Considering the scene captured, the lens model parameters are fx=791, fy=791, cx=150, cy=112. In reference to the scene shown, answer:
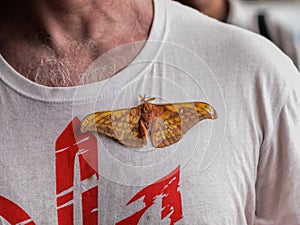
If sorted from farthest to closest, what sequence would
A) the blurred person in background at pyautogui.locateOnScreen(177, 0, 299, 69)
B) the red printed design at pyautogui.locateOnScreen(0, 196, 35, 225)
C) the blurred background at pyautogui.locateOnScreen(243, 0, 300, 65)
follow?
the blurred background at pyautogui.locateOnScreen(243, 0, 300, 65) < the blurred person in background at pyautogui.locateOnScreen(177, 0, 299, 69) < the red printed design at pyautogui.locateOnScreen(0, 196, 35, 225)

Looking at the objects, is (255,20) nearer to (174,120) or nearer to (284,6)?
(174,120)

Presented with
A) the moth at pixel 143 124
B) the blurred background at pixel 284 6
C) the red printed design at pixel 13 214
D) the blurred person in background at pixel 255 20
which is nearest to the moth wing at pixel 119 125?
the moth at pixel 143 124

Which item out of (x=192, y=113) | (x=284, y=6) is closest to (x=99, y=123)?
(x=192, y=113)

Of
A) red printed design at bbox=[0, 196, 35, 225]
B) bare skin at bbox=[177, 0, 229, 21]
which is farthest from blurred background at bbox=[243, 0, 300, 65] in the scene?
red printed design at bbox=[0, 196, 35, 225]

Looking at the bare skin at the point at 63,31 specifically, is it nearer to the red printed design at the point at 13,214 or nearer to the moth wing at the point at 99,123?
the moth wing at the point at 99,123

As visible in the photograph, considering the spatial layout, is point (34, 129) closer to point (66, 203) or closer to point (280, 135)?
point (66, 203)

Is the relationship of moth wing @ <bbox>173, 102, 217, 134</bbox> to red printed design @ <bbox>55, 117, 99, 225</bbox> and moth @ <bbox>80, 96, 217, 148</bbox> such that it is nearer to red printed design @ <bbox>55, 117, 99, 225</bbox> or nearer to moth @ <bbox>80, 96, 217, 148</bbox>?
moth @ <bbox>80, 96, 217, 148</bbox>
